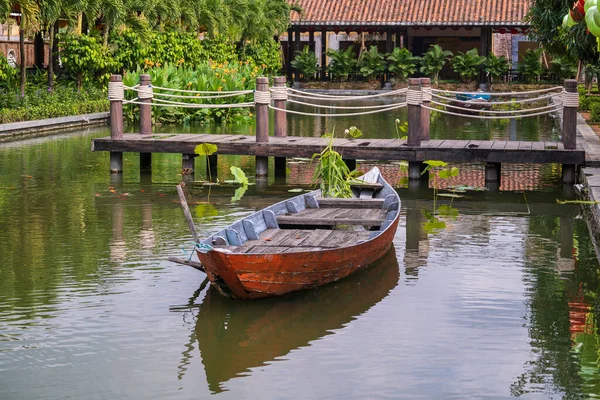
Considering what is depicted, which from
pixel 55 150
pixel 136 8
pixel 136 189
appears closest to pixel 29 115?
pixel 55 150

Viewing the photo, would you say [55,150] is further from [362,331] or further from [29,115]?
[362,331]

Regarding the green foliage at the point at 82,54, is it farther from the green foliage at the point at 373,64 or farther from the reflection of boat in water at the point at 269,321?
the reflection of boat in water at the point at 269,321

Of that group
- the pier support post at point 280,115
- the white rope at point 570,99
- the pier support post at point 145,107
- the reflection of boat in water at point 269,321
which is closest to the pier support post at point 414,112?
the white rope at point 570,99

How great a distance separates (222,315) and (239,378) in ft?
5.06

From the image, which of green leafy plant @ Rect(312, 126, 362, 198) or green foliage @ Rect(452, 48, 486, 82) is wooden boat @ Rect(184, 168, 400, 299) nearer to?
green leafy plant @ Rect(312, 126, 362, 198)

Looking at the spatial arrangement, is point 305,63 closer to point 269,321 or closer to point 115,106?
point 115,106

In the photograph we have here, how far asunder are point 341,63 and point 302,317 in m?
38.9

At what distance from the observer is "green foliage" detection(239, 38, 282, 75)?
44469 millimetres

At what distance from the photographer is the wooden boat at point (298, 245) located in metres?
8.52

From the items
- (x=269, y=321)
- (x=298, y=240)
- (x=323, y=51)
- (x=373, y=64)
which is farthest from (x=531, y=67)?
(x=269, y=321)

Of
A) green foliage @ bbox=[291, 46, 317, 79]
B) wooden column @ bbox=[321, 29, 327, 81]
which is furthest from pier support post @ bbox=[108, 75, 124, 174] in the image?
wooden column @ bbox=[321, 29, 327, 81]

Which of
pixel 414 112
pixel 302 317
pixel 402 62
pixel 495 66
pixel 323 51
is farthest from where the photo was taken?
pixel 323 51

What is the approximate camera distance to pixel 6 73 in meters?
26.1

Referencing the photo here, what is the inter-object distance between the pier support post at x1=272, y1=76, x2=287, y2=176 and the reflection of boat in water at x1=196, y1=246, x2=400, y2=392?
7.57 meters
